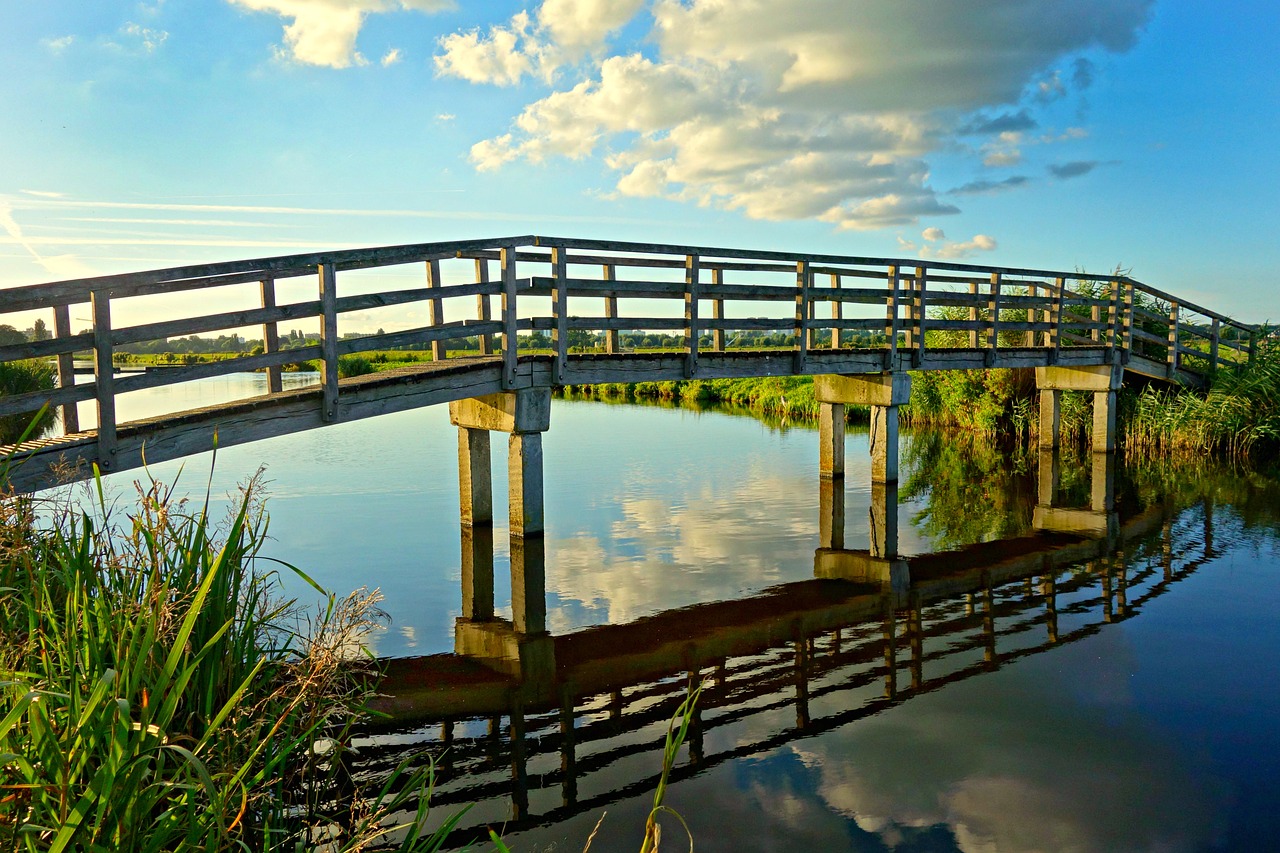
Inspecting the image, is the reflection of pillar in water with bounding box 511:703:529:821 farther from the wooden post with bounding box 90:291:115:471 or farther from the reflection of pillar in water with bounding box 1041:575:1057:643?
the reflection of pillar in water with bounding box 1041:575:1057:643

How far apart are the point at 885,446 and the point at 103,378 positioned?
10615 mm

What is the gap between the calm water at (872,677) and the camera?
4838mm

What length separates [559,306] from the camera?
1046 centimetres

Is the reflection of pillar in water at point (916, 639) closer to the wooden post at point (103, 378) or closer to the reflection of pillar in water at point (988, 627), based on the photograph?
the reflection of pillar in water at point (988, 627)

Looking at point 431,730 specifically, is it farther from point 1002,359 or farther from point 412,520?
point 1002,359

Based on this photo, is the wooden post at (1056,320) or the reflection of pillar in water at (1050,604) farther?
the wooden post at (1056,320)

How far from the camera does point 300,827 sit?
429cm

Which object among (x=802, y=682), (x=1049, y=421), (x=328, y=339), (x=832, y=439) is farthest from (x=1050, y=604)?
(x=1049, y=421)

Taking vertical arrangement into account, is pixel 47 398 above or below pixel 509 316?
below

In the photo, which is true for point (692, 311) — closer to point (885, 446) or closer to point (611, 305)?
point (611, 305)

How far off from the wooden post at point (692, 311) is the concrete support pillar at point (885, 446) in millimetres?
3838

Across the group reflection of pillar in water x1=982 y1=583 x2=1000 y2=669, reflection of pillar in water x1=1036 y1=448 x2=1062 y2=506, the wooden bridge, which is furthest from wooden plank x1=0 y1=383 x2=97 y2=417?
reflection of pillar in water x1=1036 y1=448 x2=1062 y2=506

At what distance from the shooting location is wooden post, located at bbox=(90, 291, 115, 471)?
283 inches

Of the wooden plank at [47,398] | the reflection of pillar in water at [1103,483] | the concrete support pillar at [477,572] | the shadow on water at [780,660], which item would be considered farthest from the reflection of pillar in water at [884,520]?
the wooden plank at [47,398]
